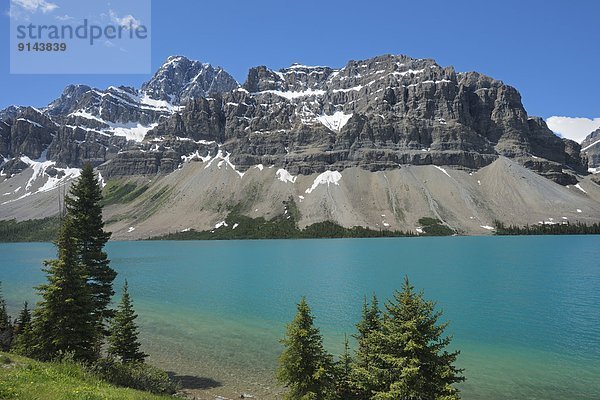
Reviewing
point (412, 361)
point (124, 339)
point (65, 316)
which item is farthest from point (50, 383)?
point (412, 361)

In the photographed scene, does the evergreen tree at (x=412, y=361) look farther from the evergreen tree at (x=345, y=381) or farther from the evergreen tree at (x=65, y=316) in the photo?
the evergreen tree at (x=65, y=316)

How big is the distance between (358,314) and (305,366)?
98.4ft

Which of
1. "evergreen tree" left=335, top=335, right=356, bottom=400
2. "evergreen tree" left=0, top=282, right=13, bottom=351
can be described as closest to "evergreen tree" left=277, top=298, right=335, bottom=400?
"evergreen tree" left=335, top=335, right=356, bottom=400

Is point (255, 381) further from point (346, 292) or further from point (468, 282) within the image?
point (468, 282)

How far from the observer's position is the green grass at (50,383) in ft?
48.1

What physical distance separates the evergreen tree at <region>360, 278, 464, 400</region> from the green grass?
36.2 feet

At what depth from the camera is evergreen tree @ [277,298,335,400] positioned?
2183 cm

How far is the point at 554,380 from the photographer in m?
30.1

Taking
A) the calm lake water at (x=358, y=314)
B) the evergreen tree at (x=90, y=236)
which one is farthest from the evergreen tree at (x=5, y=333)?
the calm lake water at (x=358, y=314)

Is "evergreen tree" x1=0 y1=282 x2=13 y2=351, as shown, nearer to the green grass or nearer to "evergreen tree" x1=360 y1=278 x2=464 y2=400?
the green grass

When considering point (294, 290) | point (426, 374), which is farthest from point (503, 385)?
point (294, 290)

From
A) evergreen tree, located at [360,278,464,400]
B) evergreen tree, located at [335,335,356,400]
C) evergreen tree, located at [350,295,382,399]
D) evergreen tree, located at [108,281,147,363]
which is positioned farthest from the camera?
evergreen tree, located at [108,281,147,363]

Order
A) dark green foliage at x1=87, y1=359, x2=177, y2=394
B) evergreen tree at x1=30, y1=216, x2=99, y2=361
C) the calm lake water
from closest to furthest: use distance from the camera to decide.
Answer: dark green foliage at x1=87, y1=359, x2=177, y2=394 → evergreen tree at x1=30, y1=216, x2=99, y2=361 → the calm lake water

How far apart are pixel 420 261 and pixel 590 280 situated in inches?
1698
